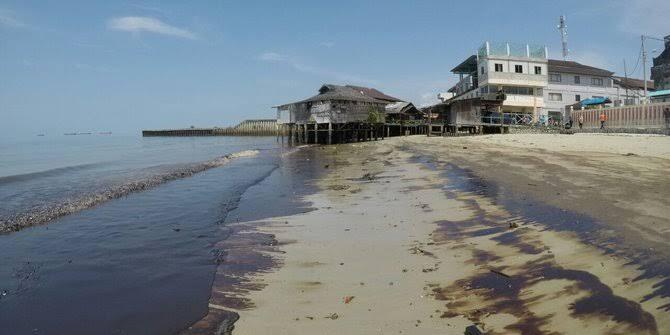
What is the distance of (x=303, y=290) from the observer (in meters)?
5.02

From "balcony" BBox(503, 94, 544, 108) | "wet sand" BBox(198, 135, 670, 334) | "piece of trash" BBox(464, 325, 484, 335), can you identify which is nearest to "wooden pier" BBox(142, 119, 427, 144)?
"balcony" BBox(503, 94, 544, 108)

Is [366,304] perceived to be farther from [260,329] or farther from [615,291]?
[615,291]

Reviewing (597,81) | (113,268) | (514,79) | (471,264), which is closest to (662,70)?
(597,81)

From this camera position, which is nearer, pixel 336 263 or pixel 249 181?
pixel 336 263

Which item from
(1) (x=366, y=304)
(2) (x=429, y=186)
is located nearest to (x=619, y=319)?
(1) (x=366, y=304)

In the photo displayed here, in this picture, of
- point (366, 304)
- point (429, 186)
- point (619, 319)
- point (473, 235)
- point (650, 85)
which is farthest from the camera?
point (650, 85)

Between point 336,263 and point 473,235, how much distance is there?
2.22 metres

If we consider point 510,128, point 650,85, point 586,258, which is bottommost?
point 586,258

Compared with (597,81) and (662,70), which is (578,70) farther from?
(662,70)

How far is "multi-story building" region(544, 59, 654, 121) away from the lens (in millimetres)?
53031

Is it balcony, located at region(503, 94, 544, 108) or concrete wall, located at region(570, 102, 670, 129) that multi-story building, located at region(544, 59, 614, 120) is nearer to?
balcony, located at region(503, 94, 544, 108)

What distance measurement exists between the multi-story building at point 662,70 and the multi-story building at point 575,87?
7.50 metres

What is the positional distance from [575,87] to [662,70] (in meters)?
17.2

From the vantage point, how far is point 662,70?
60.0 metres
